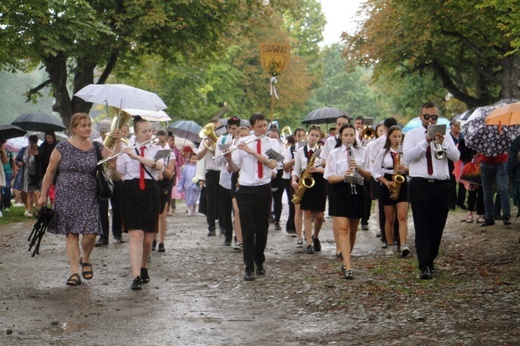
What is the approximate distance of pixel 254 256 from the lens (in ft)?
41.4

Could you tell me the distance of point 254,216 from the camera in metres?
12.6

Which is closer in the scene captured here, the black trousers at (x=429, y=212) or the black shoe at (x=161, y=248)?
the black trousers at (x=429, y=212)

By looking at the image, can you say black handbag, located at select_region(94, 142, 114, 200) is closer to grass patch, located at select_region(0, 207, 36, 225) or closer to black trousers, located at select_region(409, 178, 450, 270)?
black trousers, located at select_region(409, 178, 450, 270)

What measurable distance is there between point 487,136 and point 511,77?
14.0m

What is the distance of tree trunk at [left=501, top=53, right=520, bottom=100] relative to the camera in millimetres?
30359

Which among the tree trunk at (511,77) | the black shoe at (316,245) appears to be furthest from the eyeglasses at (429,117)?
the tree trunk at (511,77)

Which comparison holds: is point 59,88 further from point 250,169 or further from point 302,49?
point 302,49

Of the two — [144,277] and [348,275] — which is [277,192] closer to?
[144,277]

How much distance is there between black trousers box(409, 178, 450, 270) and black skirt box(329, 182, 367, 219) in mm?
838

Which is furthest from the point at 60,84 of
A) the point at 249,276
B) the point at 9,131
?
the point at 249,276

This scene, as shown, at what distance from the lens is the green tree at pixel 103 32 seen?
87.2ft

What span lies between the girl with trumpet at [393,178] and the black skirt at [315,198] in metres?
1.22

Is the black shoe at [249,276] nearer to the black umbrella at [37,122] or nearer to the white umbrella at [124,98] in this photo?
the white umbrella at [124,98]

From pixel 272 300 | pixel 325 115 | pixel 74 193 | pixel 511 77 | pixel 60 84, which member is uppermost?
pixel 60 84
